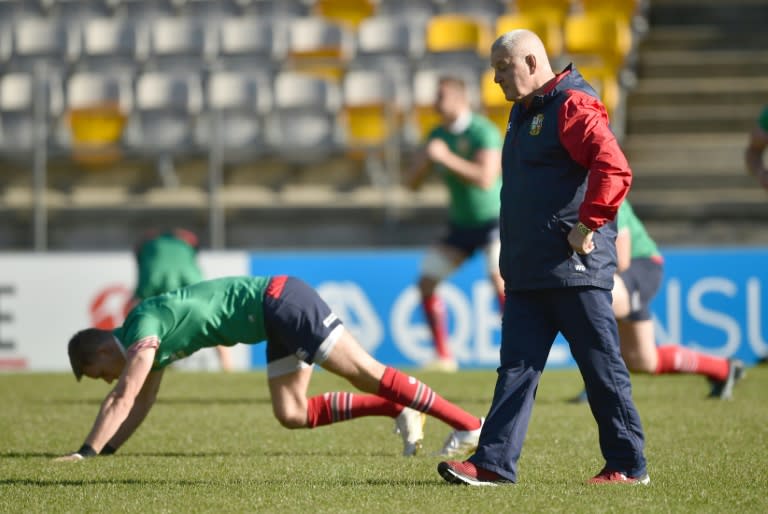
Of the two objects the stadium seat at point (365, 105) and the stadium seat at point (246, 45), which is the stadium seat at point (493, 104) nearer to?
the stadium seat at point (365, 105)

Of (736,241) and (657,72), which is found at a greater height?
(657,72)

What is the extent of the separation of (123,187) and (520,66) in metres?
12.0

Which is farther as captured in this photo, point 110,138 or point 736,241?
point 110,138

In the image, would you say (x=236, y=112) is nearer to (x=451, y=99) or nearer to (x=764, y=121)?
(x=451, y=99)

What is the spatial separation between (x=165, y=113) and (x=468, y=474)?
12034mm

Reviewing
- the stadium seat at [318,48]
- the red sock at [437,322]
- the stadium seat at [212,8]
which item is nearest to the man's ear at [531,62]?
the red sock at [437,322]

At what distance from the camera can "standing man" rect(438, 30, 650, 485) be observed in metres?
5.74

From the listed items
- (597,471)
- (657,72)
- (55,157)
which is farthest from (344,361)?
(657,72)

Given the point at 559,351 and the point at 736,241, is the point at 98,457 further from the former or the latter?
the point at 736,241

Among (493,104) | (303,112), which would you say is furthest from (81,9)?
(493,104)

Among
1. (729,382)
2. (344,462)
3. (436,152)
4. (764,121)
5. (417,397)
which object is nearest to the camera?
(417,397)

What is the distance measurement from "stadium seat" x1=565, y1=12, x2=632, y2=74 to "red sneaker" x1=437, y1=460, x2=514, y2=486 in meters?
12.1

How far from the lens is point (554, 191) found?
577 cm

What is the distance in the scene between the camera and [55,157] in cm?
1711
